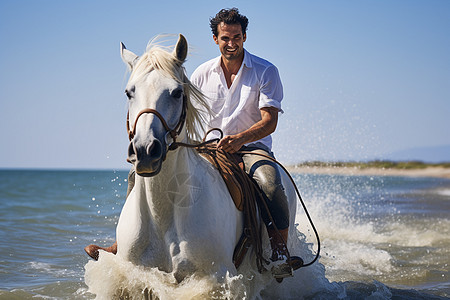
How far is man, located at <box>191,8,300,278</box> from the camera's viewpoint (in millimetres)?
3893

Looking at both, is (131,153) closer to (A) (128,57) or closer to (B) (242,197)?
(A) (128,57)

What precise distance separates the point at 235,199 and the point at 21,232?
25.6 feet

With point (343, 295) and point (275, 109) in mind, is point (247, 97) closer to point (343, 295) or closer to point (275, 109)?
point (275, 109)

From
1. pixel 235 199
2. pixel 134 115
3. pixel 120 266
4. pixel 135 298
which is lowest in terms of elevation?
pixel 135 298

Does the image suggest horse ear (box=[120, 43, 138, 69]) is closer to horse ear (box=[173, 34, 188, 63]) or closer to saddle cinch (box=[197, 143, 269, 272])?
horse ear (box=[173, 34, 188, 63])

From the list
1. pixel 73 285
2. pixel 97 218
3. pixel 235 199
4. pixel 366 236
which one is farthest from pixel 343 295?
pixel 97 218

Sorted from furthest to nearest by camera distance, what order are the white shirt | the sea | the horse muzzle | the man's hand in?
the sea → the white shirt → the man's hand → the horse muzzle

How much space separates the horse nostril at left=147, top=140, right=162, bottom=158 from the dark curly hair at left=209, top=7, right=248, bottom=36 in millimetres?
1765

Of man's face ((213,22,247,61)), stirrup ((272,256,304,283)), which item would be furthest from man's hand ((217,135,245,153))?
stirrup ((272,256,304,283))

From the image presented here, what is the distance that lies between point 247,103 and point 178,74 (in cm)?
107

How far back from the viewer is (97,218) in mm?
12945

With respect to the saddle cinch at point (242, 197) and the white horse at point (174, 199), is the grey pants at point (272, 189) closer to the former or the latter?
the saddle cinch at point (242, 197)

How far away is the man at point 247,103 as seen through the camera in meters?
3.89

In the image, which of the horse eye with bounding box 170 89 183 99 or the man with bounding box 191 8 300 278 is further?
the man with bounding box 191 8 300 278
